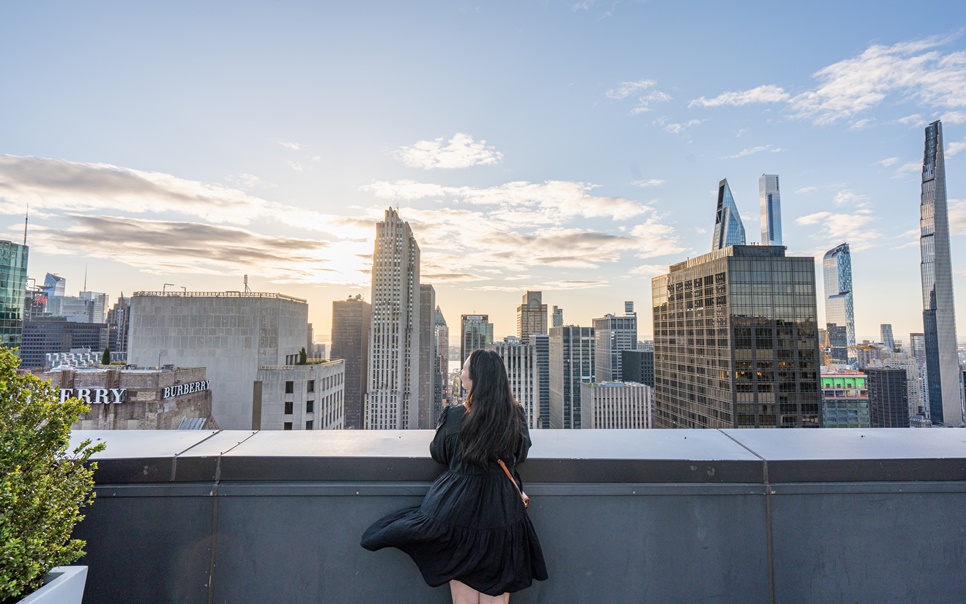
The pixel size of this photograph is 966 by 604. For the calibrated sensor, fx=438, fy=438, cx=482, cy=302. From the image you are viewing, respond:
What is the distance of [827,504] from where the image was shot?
2334 millimetres

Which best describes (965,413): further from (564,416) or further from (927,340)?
(564,416)

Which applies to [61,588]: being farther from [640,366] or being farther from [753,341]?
[640,366]

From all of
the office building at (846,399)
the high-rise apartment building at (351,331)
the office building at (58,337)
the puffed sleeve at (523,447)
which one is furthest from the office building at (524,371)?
the puffed sleeve at (523,447)

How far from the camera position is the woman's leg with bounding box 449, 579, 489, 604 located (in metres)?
2.12

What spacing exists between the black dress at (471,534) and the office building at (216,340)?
4249 cm

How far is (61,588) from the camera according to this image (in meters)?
1.63

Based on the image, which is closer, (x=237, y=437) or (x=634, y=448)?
(x=634, y=448)

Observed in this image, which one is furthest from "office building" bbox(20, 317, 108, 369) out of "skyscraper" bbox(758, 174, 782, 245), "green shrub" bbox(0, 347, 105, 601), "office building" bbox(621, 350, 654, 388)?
"skyscraper" bbox(758, 174, 782, 245)

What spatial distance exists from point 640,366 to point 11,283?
181 meters

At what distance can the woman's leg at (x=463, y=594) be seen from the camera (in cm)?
212

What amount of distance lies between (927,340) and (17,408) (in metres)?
243

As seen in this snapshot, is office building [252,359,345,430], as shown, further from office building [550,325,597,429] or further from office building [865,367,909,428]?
office building [865,367,909,428]

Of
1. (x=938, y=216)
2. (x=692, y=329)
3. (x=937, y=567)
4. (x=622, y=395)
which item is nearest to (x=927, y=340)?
(x=938, y=216)

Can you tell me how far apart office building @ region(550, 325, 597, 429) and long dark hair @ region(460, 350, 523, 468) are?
577ft
